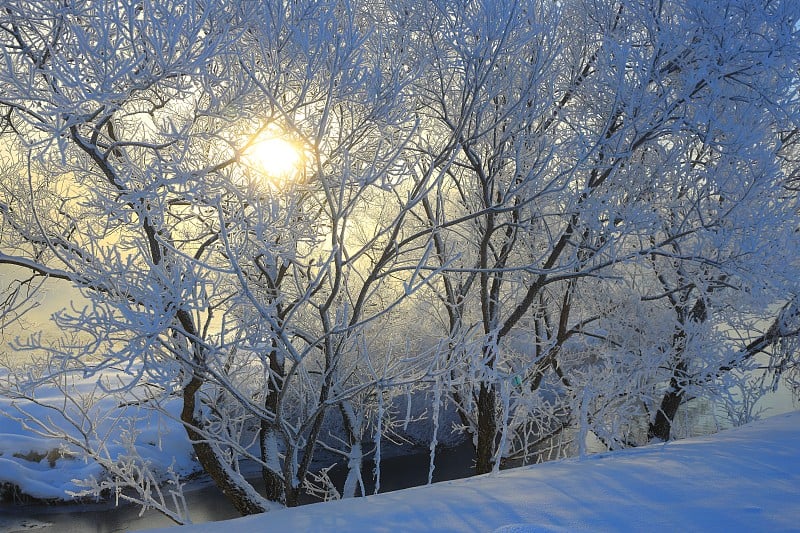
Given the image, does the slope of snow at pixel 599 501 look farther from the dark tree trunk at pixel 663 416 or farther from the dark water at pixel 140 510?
the dark water at pixel 140 510

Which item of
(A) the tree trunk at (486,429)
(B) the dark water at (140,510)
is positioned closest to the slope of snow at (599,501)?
(A) the tree trunk at (486,429)

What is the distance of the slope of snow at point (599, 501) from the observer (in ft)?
9.45

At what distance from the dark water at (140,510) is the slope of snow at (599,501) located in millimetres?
7809

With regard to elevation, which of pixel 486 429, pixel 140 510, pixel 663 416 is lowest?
pixel 140 510

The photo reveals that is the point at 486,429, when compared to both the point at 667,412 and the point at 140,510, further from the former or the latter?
the point at 140,510

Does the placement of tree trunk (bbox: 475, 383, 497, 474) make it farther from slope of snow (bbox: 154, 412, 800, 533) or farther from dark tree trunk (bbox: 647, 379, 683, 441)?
slope of snow (bbox: 154, 412, 800, 533)

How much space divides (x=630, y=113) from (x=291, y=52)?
3113 millimetres

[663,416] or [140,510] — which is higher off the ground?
[663,416]

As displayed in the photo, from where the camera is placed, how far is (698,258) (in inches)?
248

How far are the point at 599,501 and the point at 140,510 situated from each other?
10.9 metres

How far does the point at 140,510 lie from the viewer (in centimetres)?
1191

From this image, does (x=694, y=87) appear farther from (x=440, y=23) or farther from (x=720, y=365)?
(x=720, y=365)

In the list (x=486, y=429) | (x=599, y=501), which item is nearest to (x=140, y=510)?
(x=486, y=429)

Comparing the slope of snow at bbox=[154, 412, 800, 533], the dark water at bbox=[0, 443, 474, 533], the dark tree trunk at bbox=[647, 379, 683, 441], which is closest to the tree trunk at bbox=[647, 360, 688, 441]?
the dark tree trunk at bbox=[647, 379, 683, 441]
